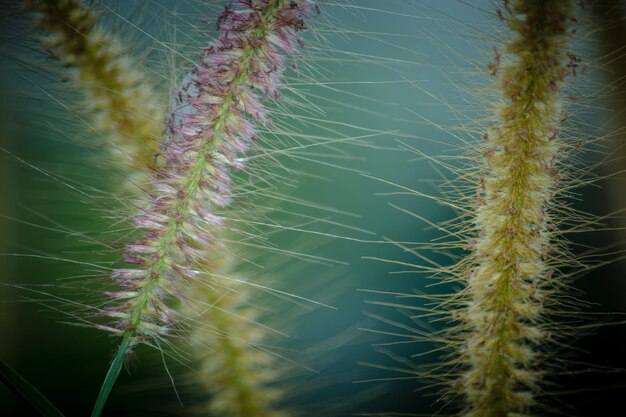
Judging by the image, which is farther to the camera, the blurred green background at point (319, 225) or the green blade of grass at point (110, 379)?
the blurred green background at point (319, 225)

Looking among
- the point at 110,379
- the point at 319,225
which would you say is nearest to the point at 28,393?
the point at 110,379

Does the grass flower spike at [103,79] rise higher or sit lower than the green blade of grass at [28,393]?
higher

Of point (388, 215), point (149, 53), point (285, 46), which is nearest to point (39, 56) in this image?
point (149, 53)

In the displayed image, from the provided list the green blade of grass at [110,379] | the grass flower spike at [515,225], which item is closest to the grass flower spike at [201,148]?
the green blade of grass at [110,379]

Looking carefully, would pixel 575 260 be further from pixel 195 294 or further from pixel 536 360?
pixel 195 294

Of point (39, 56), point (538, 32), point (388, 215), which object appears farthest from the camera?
point (388, 215)

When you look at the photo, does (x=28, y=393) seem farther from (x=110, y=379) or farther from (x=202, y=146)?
(x=202, y=146)

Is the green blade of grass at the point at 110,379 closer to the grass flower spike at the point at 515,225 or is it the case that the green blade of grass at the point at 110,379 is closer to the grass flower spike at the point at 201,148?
the grass flower spike at the point at 201,148
